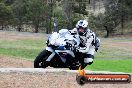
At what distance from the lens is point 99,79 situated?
3.90 meters

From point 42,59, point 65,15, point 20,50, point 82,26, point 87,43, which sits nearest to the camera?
point 82,26

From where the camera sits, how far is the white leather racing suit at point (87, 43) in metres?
11.1

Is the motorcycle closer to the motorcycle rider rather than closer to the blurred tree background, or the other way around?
the motorcycle rider

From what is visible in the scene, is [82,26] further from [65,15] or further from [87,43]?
[65,15]

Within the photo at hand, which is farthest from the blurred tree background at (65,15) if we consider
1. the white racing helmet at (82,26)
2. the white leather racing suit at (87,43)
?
the white racing helmet at (82,26)

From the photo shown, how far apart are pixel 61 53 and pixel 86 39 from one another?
2.87 ft

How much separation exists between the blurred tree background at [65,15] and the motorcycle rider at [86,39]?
161 ft

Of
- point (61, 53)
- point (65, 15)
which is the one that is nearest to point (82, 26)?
point (61, 53)

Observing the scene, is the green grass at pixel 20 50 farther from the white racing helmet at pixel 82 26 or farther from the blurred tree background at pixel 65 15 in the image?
the blurred tree background at pixel 65 15

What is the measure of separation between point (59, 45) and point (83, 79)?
7.27 metres

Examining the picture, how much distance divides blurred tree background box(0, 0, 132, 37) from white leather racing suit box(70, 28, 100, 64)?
4914 centimetres

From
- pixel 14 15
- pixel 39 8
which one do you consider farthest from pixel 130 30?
pixel 14 15

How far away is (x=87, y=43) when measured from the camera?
11195 mm

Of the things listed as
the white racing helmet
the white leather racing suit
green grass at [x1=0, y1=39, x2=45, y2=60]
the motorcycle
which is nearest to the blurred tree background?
green grass at [x1=0, y1=39, x2=45, y2=60]
